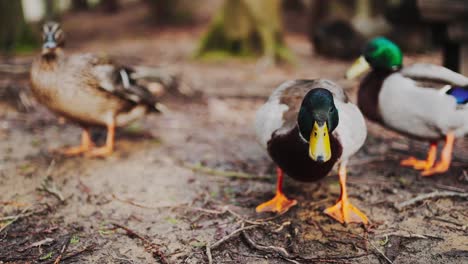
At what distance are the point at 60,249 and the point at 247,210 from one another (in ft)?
4.17

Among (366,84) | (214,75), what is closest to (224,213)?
(366,84)

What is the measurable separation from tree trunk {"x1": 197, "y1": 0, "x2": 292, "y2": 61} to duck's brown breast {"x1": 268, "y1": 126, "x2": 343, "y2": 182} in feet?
18.1

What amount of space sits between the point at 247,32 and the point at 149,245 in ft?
21.6

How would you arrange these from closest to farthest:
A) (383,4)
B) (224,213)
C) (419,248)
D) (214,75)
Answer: (419,248) < (224,213) < (214,75) < (383,4)

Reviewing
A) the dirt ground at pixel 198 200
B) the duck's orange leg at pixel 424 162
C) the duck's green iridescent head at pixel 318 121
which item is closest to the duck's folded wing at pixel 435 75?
the duck's orange leg at pixel 424 162

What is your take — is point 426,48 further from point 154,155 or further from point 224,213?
point 224,213

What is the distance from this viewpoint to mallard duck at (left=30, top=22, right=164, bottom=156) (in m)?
4.38

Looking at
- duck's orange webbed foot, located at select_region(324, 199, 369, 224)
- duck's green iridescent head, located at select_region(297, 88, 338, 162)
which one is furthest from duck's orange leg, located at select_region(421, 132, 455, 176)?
duck's green iridescent head, located at select_region(297, 88, 338, 162)

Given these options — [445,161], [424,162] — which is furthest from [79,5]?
[445,161]

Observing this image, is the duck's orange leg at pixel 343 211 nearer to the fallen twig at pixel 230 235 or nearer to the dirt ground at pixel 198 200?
the dirt ground at pixel 198 200

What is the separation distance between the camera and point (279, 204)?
11.5 feet

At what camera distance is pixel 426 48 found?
9688 mm

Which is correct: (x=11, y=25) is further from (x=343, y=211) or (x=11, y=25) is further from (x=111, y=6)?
(x=343, y=211)

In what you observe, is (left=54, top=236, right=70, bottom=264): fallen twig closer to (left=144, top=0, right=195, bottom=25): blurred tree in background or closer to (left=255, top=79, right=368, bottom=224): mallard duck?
(left=255, top=79, right=368, bottom=224): mallard duck
